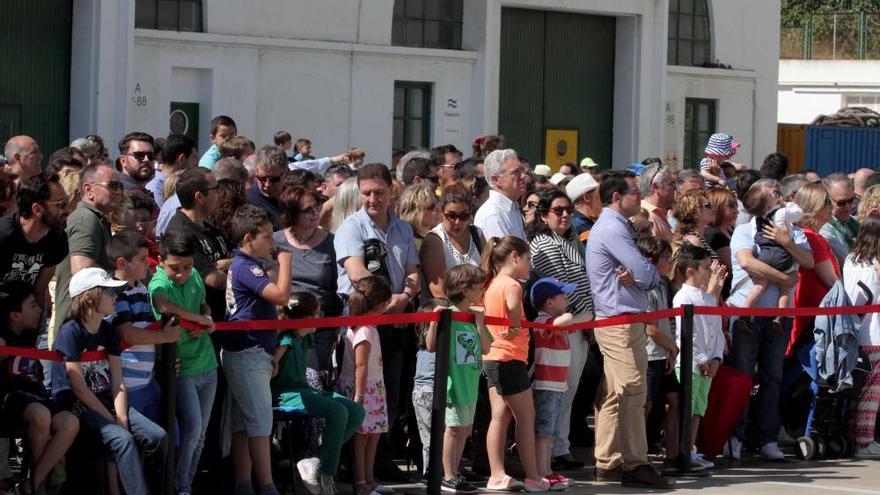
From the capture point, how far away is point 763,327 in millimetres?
11812

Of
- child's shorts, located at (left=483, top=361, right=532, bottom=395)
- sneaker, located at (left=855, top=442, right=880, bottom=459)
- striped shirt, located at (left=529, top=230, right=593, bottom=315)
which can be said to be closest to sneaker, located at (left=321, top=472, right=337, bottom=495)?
child's shorts, located at (left=483, top=361, right=532, bottom=395)

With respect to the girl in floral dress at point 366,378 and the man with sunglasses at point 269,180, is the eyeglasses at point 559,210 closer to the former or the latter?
the girl in floral dress at point 366,378

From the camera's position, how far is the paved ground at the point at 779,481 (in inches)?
Result: 413

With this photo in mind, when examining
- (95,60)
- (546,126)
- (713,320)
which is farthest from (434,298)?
(546,126)

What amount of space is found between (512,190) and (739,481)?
101 inches

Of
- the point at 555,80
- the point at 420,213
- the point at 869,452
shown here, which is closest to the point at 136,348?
the point at 420,213

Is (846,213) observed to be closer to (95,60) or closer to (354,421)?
(354,421)

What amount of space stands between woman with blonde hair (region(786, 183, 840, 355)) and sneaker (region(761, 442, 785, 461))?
926mm

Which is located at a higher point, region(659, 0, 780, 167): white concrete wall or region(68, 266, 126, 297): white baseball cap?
region(659, 0, 780, 167): white concrete wall

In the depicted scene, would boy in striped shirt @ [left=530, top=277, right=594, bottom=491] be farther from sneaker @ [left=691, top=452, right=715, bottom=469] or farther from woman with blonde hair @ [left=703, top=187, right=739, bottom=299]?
woman with blonde hair @ [left=703, top=187, right=739, bottom=299]

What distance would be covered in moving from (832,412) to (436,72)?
12866mm

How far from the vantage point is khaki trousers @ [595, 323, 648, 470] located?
34.4 ft

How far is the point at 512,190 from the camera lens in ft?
36.6

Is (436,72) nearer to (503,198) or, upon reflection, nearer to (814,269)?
(814,269)
